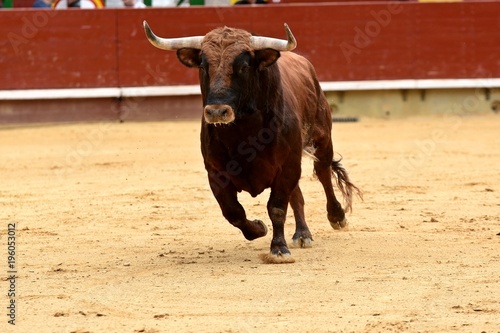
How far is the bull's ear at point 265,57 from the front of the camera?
536cm

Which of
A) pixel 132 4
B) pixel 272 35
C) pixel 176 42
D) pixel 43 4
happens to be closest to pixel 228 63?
pixel 176 42

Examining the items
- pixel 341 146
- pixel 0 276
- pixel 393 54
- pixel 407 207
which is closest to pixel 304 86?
pixel 407 207

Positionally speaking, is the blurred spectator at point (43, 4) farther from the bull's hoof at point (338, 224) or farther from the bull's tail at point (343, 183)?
the bull's hoof at point (338, 224)

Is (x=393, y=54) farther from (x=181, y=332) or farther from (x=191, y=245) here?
(x=181, y=332)

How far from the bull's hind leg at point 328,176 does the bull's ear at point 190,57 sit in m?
1.33

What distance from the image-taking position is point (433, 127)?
1205cm

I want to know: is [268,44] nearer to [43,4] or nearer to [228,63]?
[228,63]

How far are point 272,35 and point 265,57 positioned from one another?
24.2 feet

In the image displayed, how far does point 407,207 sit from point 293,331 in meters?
3.50

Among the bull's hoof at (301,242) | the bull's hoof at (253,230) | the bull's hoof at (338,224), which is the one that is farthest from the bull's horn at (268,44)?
the bull's hoof at (338,224)

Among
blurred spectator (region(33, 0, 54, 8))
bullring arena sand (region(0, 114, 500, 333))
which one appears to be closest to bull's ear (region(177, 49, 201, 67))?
bullring arena sand (region(0, 114, 500, 333))

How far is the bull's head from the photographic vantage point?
5086 mm

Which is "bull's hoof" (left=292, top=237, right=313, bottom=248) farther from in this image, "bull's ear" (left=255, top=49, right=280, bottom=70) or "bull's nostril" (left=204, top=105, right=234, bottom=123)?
"bull's nostril" (left=204, top=105, right=234, bottom=123)

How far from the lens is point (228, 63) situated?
5.20 m
